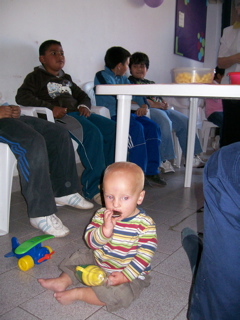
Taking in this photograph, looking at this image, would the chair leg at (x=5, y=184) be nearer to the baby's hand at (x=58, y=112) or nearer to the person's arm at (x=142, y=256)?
the baby's hand at (x=58, y=112)

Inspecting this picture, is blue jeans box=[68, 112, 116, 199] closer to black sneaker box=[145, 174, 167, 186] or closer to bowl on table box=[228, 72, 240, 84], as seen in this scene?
black sneaker box=[145, 174, 167, 186]

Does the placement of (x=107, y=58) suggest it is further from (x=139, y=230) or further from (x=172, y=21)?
(x=139, y=230)

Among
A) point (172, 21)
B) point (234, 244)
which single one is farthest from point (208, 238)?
point (172, 21)

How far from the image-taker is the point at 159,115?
2805 millimetres

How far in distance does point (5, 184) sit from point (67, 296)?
73 centimetres

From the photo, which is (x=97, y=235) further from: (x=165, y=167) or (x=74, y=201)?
(x=165, y=167)

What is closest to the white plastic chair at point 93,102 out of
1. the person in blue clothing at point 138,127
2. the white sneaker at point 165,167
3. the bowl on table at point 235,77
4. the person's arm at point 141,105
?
the person in blue clothing at point 138,127

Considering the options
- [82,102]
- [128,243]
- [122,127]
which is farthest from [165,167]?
[128,243]

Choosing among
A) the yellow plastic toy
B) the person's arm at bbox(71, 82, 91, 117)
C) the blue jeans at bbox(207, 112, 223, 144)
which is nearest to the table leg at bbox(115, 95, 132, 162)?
the yellow plastic toy

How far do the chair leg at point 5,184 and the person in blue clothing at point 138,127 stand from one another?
0.96 m

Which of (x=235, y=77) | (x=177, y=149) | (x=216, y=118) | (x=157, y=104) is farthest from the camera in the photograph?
(x=216, y=118)

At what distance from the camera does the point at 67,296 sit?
3.10ft

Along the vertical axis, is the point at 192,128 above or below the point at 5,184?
above

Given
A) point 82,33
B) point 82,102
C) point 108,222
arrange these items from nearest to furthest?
point 108,222, point 82,102, point 82,33
